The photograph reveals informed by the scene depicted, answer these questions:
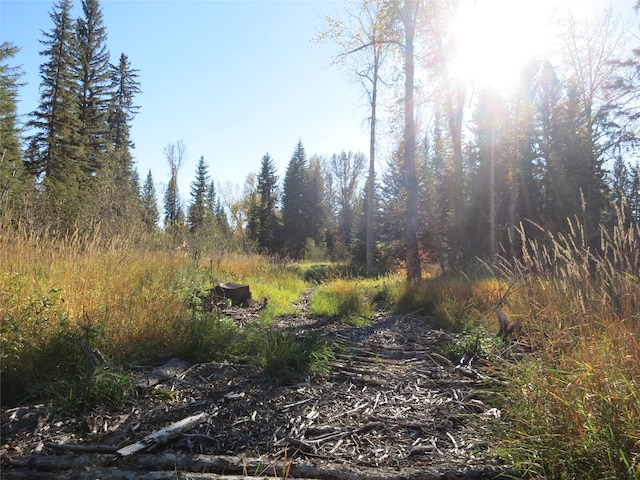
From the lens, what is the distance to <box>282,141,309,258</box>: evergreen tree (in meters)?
38.7

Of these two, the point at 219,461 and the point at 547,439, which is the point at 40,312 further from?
the point at 547,439

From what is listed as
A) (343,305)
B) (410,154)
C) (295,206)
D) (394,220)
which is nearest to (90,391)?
(343,305)

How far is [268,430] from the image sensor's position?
204cm

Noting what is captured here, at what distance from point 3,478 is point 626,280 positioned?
3.86 metres

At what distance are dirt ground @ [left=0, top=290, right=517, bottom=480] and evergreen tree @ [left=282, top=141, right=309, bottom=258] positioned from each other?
3561 centimetres

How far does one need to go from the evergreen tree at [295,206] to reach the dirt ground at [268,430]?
3561 centimetres

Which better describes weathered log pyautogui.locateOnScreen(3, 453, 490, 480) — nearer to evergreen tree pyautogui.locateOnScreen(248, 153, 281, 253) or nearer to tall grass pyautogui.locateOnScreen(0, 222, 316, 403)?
tall grass pyautogui.locateOnScreen(0, 222, 316, 403)

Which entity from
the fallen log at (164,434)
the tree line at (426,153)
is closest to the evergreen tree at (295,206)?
the tree line at (426,153)

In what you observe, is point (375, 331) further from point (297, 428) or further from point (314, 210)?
point (314, 210)

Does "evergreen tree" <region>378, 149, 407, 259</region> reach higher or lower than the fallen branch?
higher

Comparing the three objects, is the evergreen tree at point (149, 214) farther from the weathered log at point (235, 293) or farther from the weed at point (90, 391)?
the weed at point (90, 391)

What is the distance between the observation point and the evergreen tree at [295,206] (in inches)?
1523

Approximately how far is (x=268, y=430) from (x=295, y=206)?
37035 mm

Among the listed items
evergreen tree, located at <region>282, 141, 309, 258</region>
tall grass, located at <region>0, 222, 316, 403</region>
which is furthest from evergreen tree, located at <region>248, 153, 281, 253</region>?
tall grass, located at <region>0, 222, 316, 403</region>
